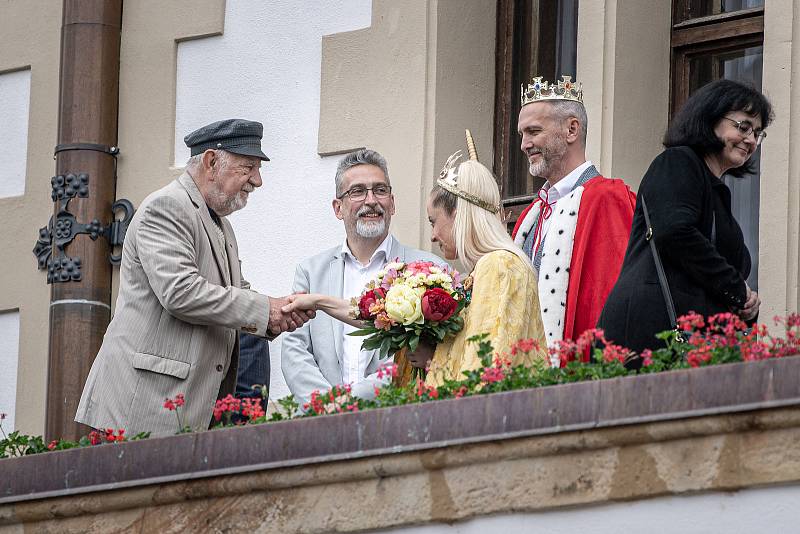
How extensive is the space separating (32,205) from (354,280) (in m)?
2.25

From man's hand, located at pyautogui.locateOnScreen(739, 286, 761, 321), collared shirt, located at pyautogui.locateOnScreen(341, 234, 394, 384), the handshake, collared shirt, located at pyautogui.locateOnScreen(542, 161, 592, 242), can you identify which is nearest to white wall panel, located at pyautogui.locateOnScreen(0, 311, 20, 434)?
collared shirt, located at pyautogui.locateOnScreen(341, 234, 394, 384)

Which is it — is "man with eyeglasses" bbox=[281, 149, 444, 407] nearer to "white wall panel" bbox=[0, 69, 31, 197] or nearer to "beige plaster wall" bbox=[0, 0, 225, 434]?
"beige plaster wall" bbox=[0, 0, 225, 434]

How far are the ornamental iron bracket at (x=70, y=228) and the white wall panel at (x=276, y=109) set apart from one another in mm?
424

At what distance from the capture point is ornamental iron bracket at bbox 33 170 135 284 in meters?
10.4

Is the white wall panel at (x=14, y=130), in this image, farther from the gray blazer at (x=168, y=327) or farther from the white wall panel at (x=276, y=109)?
the gray blazer at (x=168, y=327)

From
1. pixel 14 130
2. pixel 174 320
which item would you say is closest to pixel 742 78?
pixel 174 320

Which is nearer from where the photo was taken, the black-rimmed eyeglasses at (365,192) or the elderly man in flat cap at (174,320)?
the elderly man in flat cap at (174,320)

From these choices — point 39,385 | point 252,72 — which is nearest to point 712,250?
point 252,72

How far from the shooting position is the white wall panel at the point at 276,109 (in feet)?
32.7

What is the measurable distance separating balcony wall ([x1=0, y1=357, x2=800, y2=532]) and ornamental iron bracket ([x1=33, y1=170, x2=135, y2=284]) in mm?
2975

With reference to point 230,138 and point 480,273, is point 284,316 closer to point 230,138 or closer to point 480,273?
point 230,138

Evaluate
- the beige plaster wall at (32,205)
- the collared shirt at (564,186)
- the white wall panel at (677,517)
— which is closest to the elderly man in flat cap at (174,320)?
the collared shirt at (564,186)

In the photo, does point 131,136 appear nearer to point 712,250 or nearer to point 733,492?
point 712,250

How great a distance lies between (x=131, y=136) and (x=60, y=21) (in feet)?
2.56
